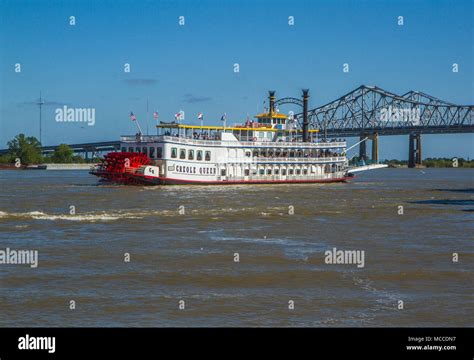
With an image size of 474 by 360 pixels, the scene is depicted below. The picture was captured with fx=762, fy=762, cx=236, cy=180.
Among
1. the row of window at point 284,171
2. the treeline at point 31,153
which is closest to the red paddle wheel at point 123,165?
the row of window at point 284,171

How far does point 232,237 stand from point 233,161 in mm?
42102

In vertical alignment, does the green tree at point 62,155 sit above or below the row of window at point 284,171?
above

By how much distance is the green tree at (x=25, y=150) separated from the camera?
166m

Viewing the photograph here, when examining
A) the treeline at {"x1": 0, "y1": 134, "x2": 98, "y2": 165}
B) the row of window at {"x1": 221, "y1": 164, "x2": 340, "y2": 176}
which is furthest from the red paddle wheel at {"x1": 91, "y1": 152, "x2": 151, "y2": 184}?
the treeline at {"x1": 0, "y1": 134, "x2": 98, "y2": 165}

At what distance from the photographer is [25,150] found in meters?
Answer: 167

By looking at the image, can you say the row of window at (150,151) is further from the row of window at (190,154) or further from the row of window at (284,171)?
the row of window at (284,171)

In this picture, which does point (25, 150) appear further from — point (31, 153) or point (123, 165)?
point (123, 165)

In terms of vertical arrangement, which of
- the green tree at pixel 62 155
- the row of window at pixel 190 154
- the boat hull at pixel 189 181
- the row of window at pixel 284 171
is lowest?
the boat hull at pixel 189 181

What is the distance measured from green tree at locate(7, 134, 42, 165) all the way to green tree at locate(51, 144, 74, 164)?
5.02 meters

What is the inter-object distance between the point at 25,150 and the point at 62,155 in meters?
A: 11.4

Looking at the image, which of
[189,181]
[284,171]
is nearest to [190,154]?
[189,181]

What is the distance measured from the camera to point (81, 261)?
69.7 ft

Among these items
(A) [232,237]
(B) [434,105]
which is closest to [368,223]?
(A) [232,237]

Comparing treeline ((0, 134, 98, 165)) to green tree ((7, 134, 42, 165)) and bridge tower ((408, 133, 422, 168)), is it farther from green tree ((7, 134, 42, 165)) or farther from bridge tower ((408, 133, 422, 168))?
bridge tower ((408, 133, 422, 168))
